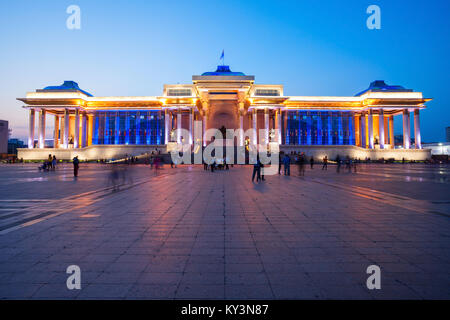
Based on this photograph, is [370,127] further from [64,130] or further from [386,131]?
[64,130]

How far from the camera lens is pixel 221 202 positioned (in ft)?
30.8

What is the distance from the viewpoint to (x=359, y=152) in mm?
58875

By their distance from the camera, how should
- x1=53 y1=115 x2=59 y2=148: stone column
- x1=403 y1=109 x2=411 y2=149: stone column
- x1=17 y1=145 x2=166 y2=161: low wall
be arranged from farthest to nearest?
x1=53 y1=115 x2=59 y2=148: stone column, x1=403 y1=109 x2=411 y2=149: stone column, x1=17 y1=145 x2=166 y2=161: low wall

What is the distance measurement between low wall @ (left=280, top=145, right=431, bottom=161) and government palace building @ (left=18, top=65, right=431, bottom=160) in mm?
186

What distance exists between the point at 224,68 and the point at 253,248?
68.1 metres

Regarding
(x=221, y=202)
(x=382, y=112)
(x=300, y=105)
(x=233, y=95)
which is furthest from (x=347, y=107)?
(x=221, y=202)

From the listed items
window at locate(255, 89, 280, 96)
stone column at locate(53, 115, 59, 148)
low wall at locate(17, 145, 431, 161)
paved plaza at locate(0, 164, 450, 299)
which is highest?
window at locate(255, 89, 280, 96)

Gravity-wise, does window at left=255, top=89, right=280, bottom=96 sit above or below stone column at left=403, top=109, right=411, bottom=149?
above

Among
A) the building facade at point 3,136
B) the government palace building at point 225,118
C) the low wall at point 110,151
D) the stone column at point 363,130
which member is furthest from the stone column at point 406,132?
the building facade at point 3,136

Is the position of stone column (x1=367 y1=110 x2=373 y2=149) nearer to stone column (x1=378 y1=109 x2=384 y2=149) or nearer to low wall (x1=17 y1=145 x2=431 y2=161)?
stone column (x1=378 y1=109 x2=384 y2=149)

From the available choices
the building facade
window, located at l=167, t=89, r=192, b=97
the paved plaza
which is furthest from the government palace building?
the paved plaza

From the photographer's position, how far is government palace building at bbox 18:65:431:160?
58625 millimetres

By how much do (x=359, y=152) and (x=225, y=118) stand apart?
33.7 meters

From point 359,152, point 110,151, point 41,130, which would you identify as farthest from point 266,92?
point 41,130
